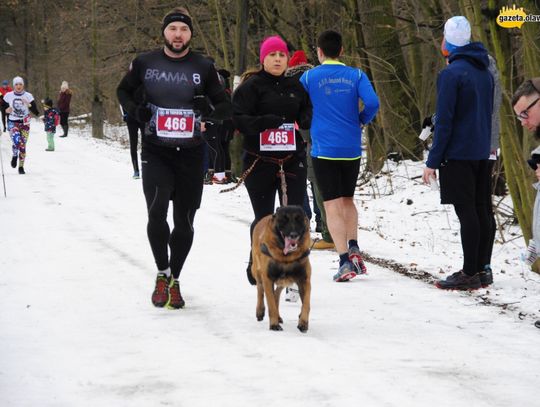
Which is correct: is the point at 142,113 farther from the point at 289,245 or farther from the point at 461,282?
the point at 461,282

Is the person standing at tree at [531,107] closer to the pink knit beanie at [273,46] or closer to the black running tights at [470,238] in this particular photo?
the black running tights at [470,238]

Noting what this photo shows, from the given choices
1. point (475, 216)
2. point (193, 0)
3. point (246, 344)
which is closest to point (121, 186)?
point (193, 0)

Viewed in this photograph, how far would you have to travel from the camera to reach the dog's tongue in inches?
218

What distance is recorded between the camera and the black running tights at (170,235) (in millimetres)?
6586

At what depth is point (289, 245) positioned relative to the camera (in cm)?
557

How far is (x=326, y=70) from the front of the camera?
750 centimetres

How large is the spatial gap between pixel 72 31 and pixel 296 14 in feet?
67.4

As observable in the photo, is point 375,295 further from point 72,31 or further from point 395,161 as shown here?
point 72,31

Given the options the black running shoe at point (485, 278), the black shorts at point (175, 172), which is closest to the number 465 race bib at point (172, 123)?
the black shorts at point (175, 172)

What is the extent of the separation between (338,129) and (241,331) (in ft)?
8.06

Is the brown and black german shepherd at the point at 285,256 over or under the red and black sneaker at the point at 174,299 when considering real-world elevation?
over

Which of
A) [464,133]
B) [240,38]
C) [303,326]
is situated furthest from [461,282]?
[240,38]
